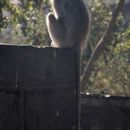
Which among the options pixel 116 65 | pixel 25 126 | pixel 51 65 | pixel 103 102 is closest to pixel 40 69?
pixel 51 65

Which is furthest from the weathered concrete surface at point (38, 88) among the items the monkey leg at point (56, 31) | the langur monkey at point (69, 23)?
the monkey leg at point (56, 31)

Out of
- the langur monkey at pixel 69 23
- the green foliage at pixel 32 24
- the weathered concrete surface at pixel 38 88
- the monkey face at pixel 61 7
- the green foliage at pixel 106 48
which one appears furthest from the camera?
the green foliage at pixel 106 48

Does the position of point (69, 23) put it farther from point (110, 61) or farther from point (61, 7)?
point (110, 61)

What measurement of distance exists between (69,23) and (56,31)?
331mm

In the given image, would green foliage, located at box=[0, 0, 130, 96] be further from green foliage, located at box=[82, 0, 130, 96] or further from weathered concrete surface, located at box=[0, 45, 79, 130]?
weathered concrete surface, located at box=[0, 45, 79, 130]

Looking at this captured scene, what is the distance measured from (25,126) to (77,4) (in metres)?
2.41

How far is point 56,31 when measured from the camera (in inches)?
254

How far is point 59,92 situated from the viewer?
488 centimetres

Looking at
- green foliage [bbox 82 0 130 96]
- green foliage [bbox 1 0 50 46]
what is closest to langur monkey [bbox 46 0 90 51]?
green foliage [bbox 1 0 50 46]

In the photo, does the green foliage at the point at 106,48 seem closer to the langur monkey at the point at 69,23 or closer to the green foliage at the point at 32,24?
the green foliage at the point at 32,24

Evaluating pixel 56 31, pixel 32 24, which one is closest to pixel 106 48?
pixel 32 24

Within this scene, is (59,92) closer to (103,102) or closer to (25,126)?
(25,126)

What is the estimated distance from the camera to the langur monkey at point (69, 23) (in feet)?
20.1

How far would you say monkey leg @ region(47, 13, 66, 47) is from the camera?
6.38m
